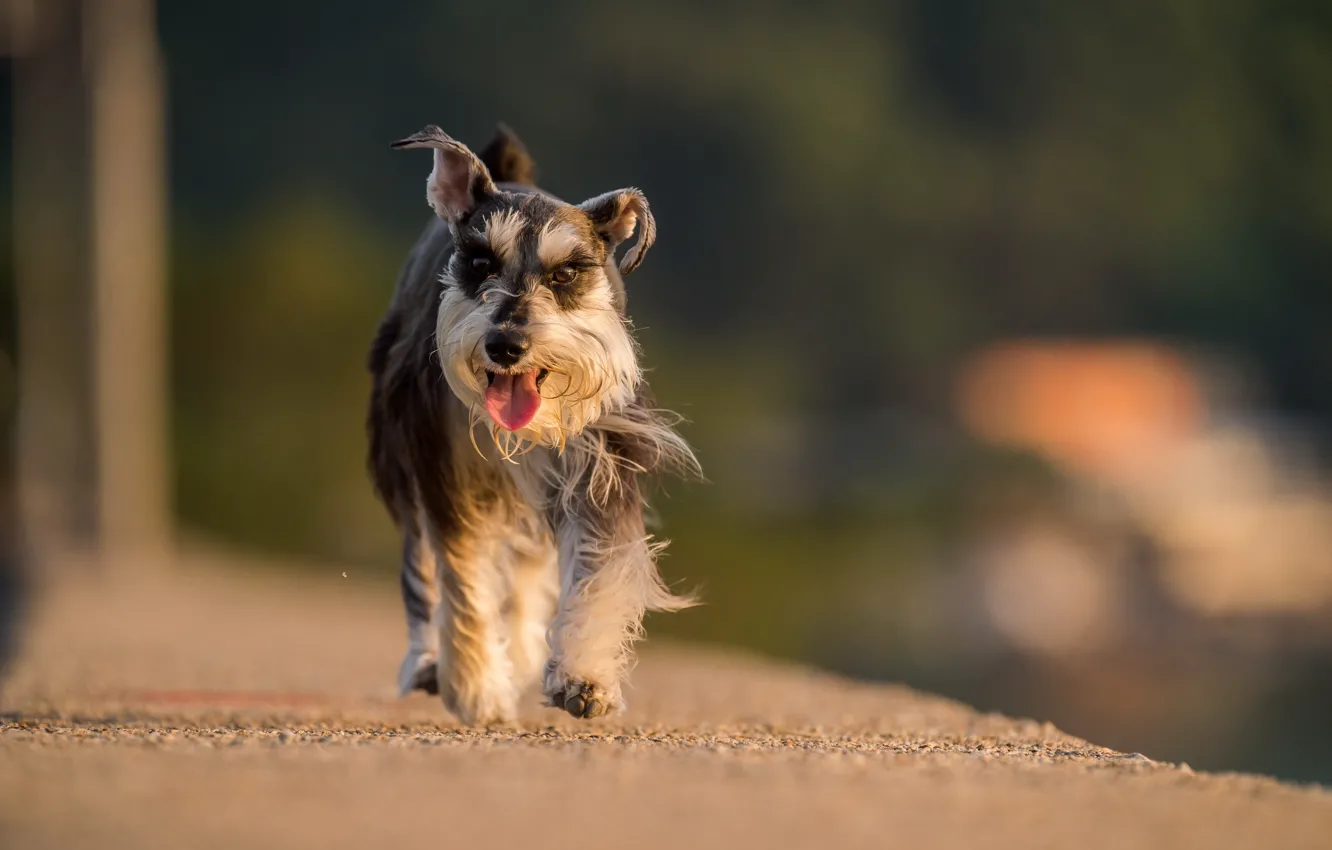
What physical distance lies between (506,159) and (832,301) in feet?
189

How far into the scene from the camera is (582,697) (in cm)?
695

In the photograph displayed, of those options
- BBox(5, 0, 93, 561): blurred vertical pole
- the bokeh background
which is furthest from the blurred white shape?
BBox(5, 0, 93, 561): blurred vertical pole

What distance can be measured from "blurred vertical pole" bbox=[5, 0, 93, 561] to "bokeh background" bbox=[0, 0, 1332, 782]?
0.04 m

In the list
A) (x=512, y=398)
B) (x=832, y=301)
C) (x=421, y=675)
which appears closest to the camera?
(x=512, y=398)

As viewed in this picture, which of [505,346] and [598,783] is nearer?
[598,783]

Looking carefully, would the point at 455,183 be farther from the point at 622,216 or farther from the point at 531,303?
the point at 531,303

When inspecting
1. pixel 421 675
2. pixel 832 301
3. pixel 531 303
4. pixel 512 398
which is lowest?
pixel 421 675

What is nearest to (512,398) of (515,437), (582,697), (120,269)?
(515,437)

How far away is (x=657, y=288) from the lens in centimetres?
6009

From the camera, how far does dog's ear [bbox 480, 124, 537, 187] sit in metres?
8.30

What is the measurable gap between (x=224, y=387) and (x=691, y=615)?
47.2 ft

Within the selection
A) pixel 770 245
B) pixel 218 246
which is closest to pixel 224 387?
pixel 218 246

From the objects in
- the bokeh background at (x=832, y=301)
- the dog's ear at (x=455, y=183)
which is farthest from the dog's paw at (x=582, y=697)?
the bokeh background at (x=832, y=301)

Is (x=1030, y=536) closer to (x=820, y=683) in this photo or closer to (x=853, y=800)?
(x=820, y=683)
